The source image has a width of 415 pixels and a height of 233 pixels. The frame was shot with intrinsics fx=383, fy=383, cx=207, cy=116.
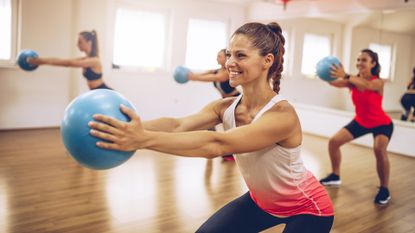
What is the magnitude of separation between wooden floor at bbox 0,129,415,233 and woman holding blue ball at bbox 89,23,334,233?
108 cm

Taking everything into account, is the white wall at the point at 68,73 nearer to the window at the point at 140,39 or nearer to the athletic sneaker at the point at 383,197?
the window at the point at 140,39

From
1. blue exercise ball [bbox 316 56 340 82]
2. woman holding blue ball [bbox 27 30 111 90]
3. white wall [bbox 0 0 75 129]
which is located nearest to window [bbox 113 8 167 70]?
white wall [bbox 0 0 75 129]

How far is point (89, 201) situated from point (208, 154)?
6.46ft

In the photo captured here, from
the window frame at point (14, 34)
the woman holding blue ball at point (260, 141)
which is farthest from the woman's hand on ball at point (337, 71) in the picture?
the window frame at point (14, 34)

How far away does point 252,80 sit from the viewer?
133cm

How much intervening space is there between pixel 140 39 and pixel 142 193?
3.60 meters

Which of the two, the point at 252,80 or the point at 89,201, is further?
the point at 89,201

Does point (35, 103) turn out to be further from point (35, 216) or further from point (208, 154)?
point (208, 154)

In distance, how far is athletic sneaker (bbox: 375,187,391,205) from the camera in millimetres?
3141

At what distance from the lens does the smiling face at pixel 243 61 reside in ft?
4.10

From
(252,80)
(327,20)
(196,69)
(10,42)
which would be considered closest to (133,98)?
(196,69)

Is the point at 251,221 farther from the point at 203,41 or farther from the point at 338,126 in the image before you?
the point at 203,41

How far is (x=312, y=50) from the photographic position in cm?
662

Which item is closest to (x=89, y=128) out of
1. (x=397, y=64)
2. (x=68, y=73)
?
(x=68, y=73)
